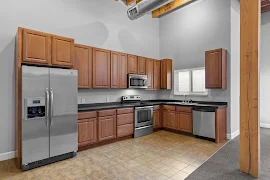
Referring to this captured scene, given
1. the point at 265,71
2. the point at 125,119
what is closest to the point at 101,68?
the point at 125,119

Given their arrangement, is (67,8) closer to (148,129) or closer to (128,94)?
(128,94)

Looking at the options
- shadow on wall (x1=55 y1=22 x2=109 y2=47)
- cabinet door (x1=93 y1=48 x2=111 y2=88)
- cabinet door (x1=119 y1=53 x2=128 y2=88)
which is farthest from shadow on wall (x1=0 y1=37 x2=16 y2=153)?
cabinet door (x1=119 y1=53 x2=128 y2=88)

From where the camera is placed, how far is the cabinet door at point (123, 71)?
15.9 feet

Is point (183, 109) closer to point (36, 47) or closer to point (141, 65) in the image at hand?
point (141, 65)

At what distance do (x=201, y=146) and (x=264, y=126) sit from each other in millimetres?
3321

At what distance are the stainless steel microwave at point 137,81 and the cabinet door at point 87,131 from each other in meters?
1.74

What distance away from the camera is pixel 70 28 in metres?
4.21

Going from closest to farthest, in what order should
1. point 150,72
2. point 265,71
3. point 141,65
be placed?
Answer: point 141,65
point 265,71
point 150,72

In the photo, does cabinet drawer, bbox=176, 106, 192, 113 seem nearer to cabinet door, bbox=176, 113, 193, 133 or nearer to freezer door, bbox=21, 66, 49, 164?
cabinet door, bbox=176, 113, 193, 133

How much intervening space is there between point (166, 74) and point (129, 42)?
1.74m

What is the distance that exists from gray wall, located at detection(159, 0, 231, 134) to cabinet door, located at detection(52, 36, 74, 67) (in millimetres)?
3823

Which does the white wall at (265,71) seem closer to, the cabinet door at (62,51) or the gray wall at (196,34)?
the gray wall at (196,34)

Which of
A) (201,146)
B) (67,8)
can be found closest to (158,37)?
(67,8)

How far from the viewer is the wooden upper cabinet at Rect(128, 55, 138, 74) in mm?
5090
